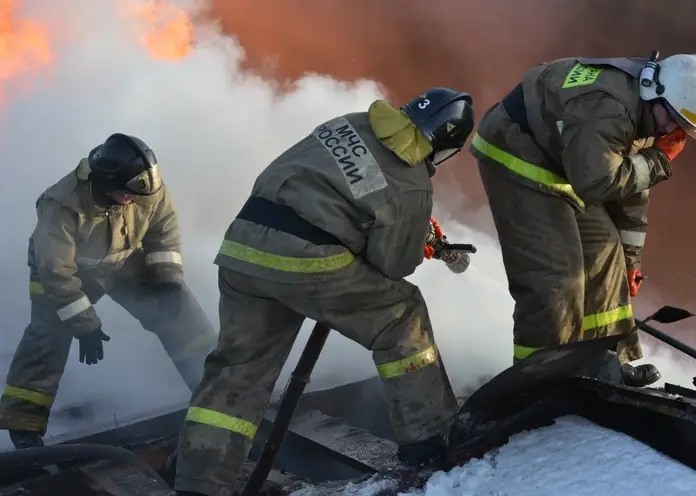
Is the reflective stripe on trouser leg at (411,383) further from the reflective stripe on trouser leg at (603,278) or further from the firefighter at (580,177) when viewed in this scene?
the reflective stripe on trouser leg at (603,278)

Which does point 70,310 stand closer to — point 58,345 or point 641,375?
point 58,345

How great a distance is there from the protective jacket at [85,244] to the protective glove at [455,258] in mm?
1776

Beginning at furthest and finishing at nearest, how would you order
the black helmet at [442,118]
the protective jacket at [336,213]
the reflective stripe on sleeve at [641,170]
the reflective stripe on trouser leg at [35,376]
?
the reflective stripe on trouser leg at [35,376]
the reflective stripe on sleeve at [641,170]
the black helmet at [442,118]
the protective jacket at [336,213]

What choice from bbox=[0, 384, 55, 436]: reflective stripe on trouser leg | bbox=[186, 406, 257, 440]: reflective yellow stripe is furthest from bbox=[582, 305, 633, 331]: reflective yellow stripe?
bbox=[0, 384, 55, 436]: reflective stripe on trouser leg

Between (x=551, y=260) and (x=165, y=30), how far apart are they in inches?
240

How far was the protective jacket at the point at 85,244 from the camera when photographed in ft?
12.1

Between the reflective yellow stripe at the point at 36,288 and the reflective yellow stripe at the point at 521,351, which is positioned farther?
the reflective yellow stripe at the point at 36,288

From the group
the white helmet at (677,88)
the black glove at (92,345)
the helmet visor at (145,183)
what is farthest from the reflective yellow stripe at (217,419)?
the white helmet at (677,88)

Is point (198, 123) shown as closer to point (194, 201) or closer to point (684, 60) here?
point (194, 201)

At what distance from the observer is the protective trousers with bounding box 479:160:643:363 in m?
3.22

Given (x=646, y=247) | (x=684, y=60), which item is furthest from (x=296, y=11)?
(x=684, y=60)

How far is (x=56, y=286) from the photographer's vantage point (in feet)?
12.1

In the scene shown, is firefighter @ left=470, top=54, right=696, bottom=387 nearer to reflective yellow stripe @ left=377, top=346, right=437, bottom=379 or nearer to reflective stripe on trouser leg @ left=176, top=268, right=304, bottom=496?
reflective yellow stripe @ left=377, top=346, right=437, bottom=379

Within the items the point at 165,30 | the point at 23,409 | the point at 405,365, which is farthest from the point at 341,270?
the point at 165,30
